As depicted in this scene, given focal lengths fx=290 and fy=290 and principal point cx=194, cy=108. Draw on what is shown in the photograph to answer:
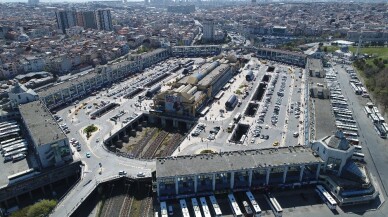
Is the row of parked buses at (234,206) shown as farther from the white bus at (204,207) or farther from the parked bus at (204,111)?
the parked bus at (204,111)

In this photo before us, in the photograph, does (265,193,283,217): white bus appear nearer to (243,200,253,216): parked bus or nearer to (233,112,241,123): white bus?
(243,200,253,216): parked bus

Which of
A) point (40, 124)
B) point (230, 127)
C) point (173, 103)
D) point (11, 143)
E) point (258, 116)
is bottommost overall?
point (11, 143)

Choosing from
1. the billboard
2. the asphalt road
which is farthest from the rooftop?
the asphalt road

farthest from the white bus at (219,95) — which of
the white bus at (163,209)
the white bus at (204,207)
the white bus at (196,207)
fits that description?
the white bus at (163,209)

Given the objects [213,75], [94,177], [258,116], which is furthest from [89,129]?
[213,75]

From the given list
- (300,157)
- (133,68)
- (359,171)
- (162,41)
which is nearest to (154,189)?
(300,157)

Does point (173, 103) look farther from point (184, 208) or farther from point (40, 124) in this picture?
point (184, 208)
